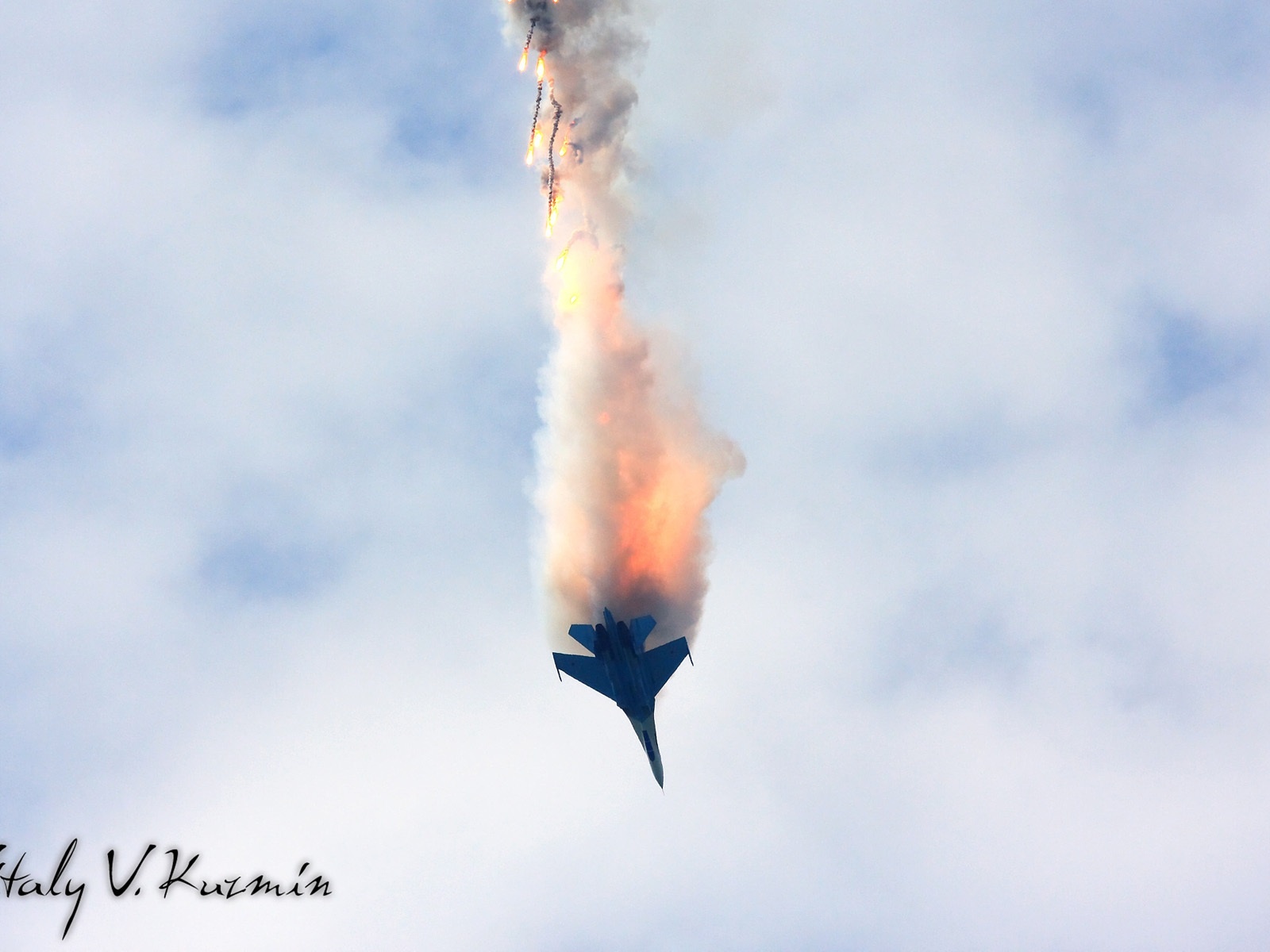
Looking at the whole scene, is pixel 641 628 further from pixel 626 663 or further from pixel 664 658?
pixel 664 658

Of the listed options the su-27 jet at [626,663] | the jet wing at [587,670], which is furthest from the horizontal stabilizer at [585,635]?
the jet wing at [587,670]

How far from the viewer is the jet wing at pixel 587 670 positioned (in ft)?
240

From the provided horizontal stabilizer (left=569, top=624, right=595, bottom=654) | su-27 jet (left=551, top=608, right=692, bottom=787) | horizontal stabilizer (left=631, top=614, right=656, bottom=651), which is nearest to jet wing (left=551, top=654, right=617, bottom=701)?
su-27 jet (left=551, top=608, right=692, bottom=787)

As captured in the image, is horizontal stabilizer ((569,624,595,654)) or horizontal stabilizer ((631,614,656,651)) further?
horizontal stabilizer ((569,624,595,654))

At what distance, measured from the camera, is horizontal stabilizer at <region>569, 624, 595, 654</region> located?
7150cm

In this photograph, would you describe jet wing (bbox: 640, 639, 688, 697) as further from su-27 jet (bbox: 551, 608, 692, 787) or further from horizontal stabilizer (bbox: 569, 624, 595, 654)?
horizontal stabilizer (bbox: 569, 624, 595, 654)

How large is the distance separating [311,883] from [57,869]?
1109cm

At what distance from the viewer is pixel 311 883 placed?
58.8 m

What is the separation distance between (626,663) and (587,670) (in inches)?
125

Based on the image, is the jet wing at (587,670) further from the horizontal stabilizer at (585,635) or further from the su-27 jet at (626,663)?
the horizontal stabilizer at (585,635)

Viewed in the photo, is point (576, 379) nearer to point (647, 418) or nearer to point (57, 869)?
point (647, 418)

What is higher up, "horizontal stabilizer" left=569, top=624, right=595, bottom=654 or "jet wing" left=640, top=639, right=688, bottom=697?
"horizontal stabilizer" left=569, top=624, right=595, bottom=654

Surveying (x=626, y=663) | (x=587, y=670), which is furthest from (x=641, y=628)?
(x=587, y=670)

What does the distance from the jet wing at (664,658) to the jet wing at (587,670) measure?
0.82ft
